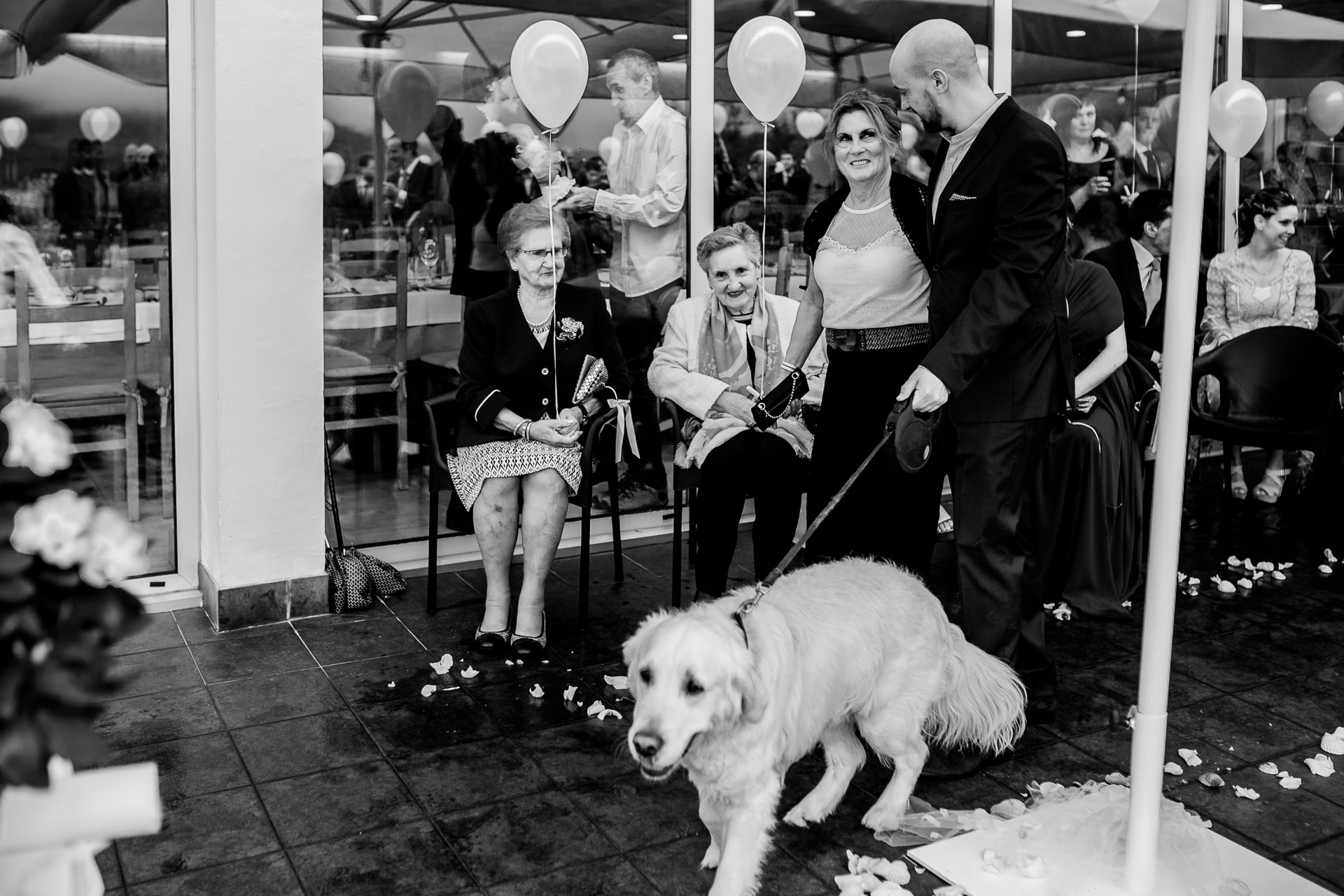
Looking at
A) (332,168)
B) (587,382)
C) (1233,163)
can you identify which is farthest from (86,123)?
(1233,163)

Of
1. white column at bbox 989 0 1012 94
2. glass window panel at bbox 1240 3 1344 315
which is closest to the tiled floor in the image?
white column at bbox 989 0 1012 94

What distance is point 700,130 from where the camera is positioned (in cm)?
584

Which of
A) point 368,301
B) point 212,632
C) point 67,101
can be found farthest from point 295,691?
point 67,101

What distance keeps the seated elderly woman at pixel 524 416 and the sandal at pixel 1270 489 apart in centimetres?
393

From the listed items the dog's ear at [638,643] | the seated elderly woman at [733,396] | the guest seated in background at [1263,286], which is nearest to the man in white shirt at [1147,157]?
the guest seated in background at [1263,286]

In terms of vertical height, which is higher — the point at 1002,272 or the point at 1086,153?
the point at 1086,153

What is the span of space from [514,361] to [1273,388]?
3757mm

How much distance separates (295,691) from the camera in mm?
4141

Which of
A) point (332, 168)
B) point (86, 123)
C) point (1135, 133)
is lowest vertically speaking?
point (332, 168)

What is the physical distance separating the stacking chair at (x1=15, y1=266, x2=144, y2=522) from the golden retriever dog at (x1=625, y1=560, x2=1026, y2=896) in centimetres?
305

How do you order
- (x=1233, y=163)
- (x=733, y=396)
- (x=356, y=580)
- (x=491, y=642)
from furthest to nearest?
(x=1233, y=163) < (x=356, y=580) < (x=733, y=396) < (x=491, y=642)

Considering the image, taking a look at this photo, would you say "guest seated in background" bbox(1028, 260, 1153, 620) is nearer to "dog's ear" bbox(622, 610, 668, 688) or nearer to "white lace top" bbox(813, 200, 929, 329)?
"white lace top" bbox(813, 200, 929, 329)

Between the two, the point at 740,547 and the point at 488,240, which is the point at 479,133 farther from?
the point at 740,547

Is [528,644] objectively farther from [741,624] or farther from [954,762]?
[741,624]
